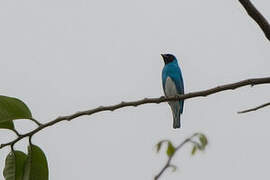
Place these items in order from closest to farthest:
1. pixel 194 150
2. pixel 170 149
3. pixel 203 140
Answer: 1. pixel 170 149
2. pixel 203 140
3. pixel 194 150

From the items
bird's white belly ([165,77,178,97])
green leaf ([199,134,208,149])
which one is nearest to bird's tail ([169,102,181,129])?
bird's white belly ([165,77,178,97])

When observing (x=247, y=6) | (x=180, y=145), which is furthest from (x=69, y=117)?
(x=180, y=145)

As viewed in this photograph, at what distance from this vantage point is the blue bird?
7.22 metres

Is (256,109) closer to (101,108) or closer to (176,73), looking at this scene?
(101,108)

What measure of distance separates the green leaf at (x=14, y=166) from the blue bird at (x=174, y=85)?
17.2 ft

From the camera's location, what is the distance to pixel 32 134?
1.57m

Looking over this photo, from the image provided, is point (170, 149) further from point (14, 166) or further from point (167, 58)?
point (167, 58)

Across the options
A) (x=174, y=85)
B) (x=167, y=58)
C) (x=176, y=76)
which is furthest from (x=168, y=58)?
(x=174, y=85)

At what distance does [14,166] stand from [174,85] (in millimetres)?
5753

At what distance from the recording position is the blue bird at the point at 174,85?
7219mm

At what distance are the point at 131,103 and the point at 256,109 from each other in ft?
1.31

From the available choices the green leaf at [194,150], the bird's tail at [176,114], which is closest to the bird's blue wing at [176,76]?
the bird's tail at [176,114]

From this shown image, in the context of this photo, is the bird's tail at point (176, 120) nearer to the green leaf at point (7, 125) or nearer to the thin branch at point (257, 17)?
the green leaf at point (7, 125)

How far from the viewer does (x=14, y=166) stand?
1.74m
